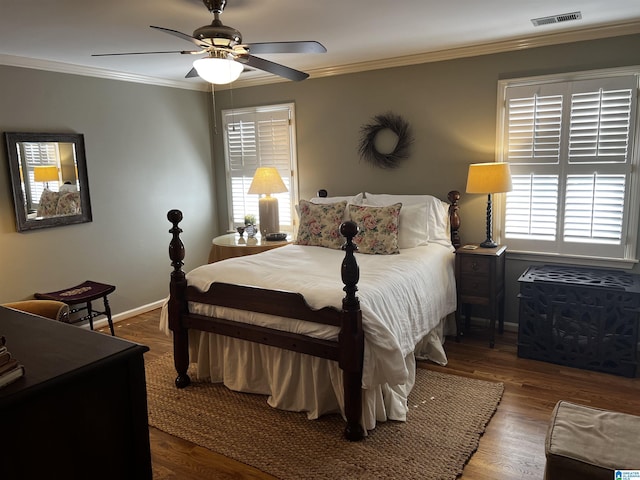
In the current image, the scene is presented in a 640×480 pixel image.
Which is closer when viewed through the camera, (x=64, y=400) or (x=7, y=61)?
(x=64, y=400)

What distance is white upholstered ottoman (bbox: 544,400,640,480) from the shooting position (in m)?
1.71

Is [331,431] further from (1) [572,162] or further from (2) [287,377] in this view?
(1) [572,162]

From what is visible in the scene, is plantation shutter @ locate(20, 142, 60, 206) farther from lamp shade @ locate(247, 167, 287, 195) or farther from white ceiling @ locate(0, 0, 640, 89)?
lamp shade @ locate(247, 167, 287, 195)

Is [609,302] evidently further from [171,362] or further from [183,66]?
[183,66]

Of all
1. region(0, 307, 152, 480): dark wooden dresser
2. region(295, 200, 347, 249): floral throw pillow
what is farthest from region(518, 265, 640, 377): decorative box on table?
region(0, 307, 152, 480): dark wooden dresser

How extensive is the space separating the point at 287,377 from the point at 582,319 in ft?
7.08

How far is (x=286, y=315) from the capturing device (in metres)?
2.78

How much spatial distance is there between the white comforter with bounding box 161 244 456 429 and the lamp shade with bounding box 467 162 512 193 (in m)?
0.59

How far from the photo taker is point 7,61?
380 cm

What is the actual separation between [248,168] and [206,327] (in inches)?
110

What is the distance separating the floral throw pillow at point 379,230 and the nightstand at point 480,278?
0.60m

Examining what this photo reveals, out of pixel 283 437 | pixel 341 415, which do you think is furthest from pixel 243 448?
pixel 341 415

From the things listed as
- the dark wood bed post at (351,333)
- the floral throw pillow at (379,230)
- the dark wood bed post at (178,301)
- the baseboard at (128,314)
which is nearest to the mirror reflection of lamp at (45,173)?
the baseboard at (128,314)

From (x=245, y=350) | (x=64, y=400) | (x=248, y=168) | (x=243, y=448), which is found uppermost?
(x=248, y=168)
